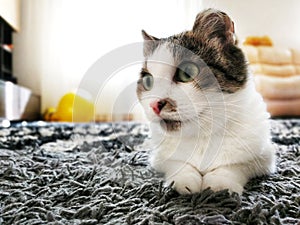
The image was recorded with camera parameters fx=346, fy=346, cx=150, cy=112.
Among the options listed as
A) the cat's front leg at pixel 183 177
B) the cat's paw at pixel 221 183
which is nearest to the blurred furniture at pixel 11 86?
the cat's front leg at pixel 183 177

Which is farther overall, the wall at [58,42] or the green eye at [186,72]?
the wall at [58,42]

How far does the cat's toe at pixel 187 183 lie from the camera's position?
0.63 m

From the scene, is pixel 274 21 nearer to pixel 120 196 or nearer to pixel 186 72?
pixel 186 72

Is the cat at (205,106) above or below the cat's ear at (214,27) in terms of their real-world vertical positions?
below

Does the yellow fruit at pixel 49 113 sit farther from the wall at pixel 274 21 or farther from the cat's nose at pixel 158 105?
the cat's nose at pixel 158 105

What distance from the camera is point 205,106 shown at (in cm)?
70

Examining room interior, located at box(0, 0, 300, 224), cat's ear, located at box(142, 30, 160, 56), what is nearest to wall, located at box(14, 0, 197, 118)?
room interior, located at box(0, 0, 300, 224)

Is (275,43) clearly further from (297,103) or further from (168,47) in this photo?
(168,47)

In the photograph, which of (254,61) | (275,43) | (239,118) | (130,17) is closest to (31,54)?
(130,17)

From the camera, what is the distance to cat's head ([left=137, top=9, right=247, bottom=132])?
27.2 inches

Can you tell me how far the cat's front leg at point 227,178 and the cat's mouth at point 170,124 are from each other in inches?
4.5

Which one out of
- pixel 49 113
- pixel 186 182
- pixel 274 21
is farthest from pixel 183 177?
pixel 274 21

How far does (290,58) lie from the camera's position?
4.11 m

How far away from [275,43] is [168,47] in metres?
4.07
